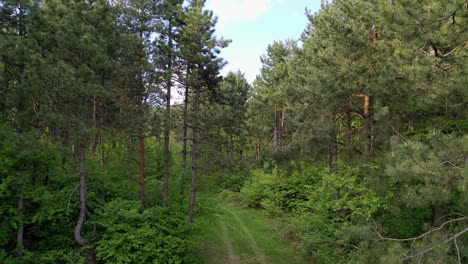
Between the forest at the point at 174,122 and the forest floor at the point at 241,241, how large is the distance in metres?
0.24

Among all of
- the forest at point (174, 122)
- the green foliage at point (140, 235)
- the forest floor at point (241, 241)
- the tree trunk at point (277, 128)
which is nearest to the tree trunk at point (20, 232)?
the forest at point (174, 122)

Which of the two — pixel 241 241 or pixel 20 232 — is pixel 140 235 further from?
pixel 241 241

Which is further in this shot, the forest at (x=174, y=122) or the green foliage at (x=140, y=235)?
the green foliage at (x=140, y=235)

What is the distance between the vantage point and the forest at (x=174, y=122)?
712 centimetres

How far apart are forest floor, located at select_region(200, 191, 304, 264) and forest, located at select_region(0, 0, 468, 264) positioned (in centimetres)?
24

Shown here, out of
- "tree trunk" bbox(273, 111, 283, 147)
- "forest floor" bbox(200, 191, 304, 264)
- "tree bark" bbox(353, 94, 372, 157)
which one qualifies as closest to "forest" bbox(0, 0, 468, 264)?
"tree bark" bbox(353, 94, 372, 157)

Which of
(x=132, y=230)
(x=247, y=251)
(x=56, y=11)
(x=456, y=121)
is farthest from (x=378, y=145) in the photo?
(x=56, y=11)

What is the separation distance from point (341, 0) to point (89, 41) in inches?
348

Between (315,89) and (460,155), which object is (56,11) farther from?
(460,155)

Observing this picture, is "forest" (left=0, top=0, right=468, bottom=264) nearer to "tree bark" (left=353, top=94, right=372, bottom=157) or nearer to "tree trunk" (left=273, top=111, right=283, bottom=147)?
"tree bark" (left=353, top=94, right=372, bottom=157)

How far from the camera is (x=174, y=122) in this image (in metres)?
11.4

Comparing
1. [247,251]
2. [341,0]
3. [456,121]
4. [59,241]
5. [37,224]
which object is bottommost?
[247,251]

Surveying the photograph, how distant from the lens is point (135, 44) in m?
11.2

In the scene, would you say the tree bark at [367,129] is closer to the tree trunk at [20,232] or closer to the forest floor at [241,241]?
the forest floor at [241,241]
